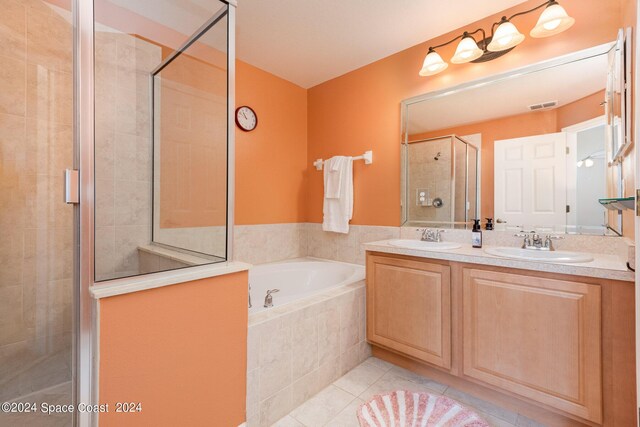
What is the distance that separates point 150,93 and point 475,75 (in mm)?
2238

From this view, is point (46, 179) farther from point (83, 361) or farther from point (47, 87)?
point (83, 361)

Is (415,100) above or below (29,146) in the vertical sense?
above

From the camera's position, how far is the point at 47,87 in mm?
1572

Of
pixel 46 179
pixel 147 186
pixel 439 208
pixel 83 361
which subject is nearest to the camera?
pixel 83 361

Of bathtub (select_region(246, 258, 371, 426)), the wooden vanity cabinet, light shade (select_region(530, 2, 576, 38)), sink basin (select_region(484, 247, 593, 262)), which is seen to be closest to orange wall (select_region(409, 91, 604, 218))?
sink basin (select_region(484, 247, 593, 262))

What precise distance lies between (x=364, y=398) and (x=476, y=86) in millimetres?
2211

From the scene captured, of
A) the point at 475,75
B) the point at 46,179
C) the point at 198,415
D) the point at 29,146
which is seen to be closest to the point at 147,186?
the point at 46,179

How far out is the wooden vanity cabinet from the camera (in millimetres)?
1171

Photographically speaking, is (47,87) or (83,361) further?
(47,87)

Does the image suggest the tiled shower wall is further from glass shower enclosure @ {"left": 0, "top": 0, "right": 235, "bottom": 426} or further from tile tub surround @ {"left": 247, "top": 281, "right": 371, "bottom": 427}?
tile tub surround @ {"left": 247, "top": 281, "right": 371, "bottom": 427}

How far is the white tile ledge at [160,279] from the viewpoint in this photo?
932 millimetres

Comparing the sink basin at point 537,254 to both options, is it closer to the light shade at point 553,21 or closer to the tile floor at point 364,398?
the tile floor at point 364,398

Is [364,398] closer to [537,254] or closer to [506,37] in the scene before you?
[537,254]

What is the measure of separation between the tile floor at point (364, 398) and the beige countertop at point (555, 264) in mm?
823
